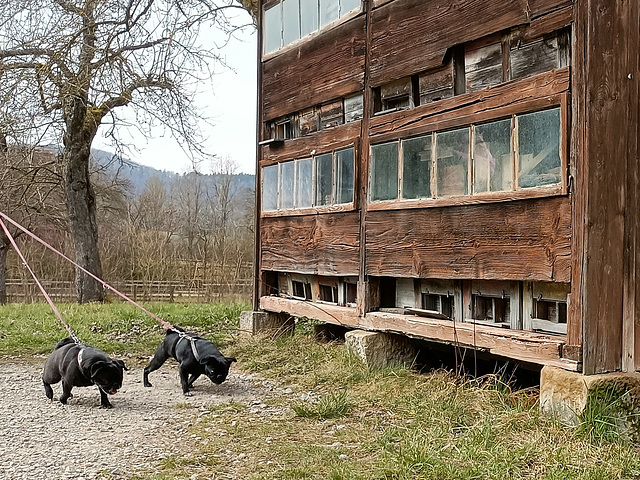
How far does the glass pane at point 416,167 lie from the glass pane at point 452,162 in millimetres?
186

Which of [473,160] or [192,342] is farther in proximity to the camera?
[192,342]

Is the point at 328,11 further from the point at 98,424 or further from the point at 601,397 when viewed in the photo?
the point at 601,397

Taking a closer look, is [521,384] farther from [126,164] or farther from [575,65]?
[126,164]

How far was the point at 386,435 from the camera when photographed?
5930mm

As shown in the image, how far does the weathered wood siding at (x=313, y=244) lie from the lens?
9.31 meters

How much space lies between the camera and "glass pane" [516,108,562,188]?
20.9 feet

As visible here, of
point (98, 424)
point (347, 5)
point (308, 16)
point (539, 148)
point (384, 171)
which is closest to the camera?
point (539, 148)

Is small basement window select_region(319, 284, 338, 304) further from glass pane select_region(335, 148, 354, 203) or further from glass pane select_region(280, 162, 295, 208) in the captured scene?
glass pane select_region(335, 148, 354, 203)

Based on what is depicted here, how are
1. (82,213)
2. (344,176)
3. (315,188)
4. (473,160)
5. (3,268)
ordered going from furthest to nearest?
1. (3,268)
2. (82,213)
3. (315,188)
4. (344,176)
5. (473,160)

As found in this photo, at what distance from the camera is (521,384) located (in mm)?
8031

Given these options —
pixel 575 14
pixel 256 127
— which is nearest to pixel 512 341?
pixel 575 14

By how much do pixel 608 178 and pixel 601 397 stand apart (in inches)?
70.3

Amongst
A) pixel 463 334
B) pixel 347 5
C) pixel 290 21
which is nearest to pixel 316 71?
pixel 347 5

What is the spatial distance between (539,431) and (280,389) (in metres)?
3.42
